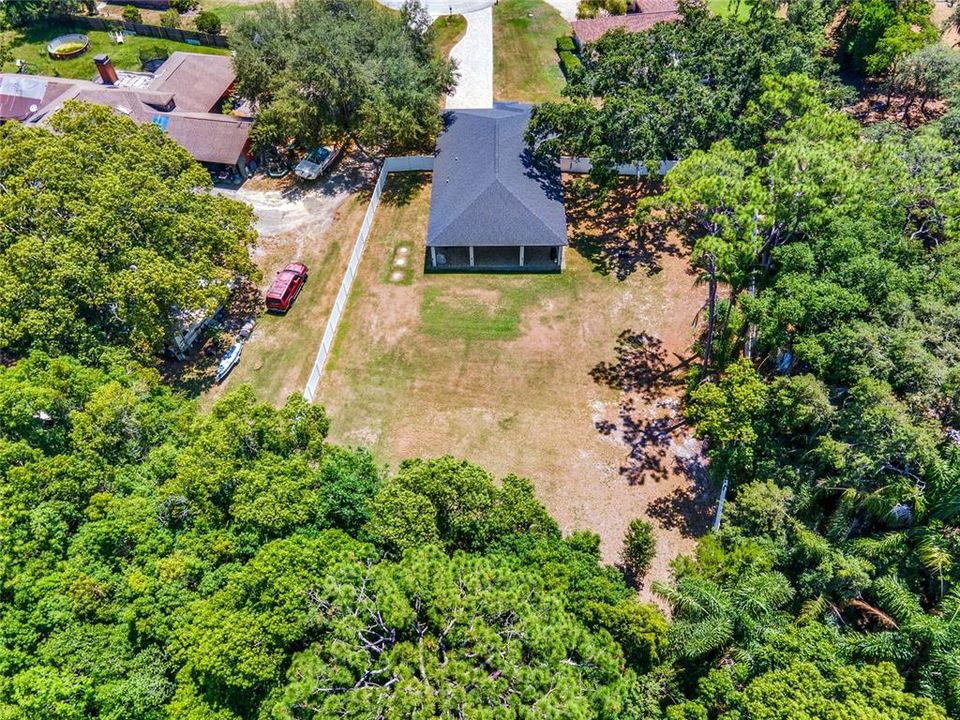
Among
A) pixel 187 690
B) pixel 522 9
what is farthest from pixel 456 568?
pixel 522 9

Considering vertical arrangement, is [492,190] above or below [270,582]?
above

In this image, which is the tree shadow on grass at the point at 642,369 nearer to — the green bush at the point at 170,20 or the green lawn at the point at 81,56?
the green lawn at the point at 81,56

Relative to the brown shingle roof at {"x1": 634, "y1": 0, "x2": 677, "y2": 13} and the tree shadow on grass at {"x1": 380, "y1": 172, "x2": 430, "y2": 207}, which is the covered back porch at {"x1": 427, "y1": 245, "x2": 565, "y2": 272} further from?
the brown shingle roof at {"x1": 634, "y1": 0, "x2": 677, "y2": 13}

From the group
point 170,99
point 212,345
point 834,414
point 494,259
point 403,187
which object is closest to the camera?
point 834,414

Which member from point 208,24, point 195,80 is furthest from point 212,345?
point 208,24

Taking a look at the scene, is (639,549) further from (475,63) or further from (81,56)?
(81,56)

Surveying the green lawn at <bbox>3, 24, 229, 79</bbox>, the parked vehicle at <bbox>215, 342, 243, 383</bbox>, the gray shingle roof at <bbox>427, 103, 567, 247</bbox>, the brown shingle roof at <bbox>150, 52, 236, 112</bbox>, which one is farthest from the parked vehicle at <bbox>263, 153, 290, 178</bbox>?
the green lawn at <bbox>3, 24, 229, 79</bbox>
